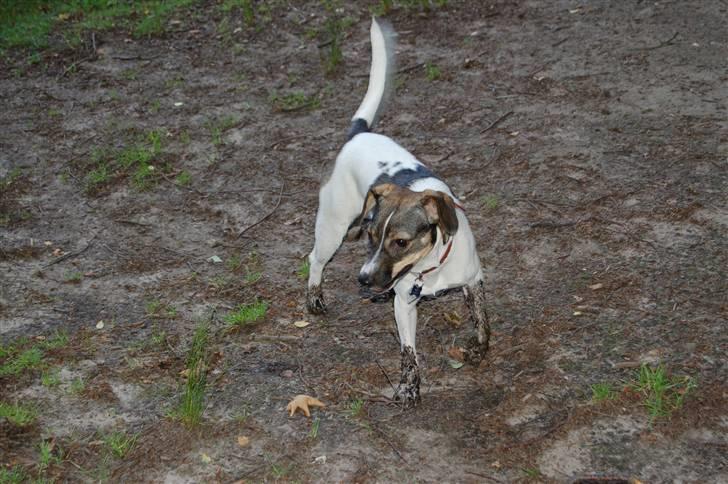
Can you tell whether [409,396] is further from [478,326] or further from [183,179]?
[183,179]

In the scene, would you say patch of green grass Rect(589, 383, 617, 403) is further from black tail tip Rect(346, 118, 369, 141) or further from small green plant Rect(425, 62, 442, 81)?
small green plant Rect(425, 62, 442, 81)

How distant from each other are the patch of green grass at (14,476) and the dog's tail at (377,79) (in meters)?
2.86

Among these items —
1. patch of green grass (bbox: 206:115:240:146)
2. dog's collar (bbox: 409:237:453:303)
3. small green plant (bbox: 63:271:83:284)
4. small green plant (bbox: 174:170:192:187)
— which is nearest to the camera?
dog's collar (bbox: 409:237:453:303)

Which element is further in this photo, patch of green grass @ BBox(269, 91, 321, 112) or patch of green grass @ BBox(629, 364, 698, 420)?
patch of green grass @ BBox(269, 91, 321, 112)

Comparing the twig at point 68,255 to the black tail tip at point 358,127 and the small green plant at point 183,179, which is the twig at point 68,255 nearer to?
the small green plant at point 183,179

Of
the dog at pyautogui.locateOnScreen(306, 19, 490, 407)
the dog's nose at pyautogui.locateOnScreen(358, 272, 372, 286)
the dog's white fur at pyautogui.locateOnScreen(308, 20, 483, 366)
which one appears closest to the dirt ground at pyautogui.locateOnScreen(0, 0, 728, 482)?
the dog at pyautogui.locateOnScreen(306, 19, 490, 407)

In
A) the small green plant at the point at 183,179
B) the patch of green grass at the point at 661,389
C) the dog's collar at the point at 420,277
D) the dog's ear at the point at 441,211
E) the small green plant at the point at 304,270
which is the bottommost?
the small green plant at the point at 183,179

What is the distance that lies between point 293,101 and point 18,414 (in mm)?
5016

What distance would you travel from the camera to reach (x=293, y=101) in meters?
8.71

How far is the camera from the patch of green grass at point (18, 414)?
4475 mm

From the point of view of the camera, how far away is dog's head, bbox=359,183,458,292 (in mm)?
4141

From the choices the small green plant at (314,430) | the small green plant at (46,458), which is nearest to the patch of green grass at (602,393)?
the small green plant at (314,430)

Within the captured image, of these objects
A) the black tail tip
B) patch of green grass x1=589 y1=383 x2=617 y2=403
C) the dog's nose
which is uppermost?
the black tail tip

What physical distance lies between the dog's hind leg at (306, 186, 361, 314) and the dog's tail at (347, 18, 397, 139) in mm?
531
